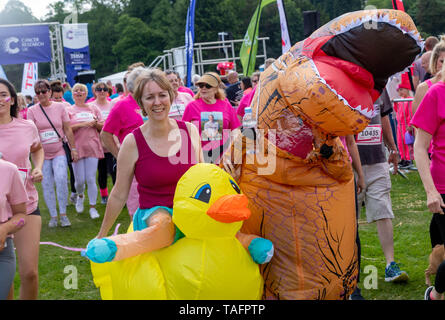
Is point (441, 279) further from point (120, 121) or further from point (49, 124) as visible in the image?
point (49, 124)

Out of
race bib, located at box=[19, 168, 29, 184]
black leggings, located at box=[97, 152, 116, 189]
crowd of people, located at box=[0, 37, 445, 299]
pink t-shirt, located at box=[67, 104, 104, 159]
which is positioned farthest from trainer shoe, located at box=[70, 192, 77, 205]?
race bib, located at box=[19, 168, 29, 184]

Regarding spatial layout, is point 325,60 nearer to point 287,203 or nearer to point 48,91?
point 287,203

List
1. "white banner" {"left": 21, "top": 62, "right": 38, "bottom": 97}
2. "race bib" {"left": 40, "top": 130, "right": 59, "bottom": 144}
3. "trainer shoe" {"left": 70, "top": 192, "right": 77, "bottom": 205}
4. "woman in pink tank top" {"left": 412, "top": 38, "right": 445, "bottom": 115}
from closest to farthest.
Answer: "woman in pink tank top" {"left": 412, "top": 38, "right": 445, "bottom": 115} → "race bib" {"left": 40, "top": 130, "right": 59, "bottom": 144} → "trainer shoe" {"left": 70, "top": 192, "right": 77, "bottom": 205} → "white banner" {"left": 21, "top": 62, "right": 38, "bottom": 97}

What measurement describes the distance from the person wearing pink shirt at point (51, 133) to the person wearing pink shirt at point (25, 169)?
309 centimetres

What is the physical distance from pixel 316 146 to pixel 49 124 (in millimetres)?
5261

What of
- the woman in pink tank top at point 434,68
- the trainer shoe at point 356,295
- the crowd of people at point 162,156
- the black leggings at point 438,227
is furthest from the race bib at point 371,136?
the trainer shoe at point 356,295

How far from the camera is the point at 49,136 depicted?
293 inches

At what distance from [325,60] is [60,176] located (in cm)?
538

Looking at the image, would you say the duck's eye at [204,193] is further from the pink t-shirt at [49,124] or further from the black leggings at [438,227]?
the pink t-shirt at [49,124]

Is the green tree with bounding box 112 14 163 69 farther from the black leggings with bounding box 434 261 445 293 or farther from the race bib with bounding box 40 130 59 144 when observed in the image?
the black leggings with bounding box 434 261 445 293

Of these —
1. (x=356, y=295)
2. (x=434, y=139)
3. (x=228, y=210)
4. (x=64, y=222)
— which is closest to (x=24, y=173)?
(x=228, y=210)

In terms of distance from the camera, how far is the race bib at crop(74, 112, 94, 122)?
8.26 m
